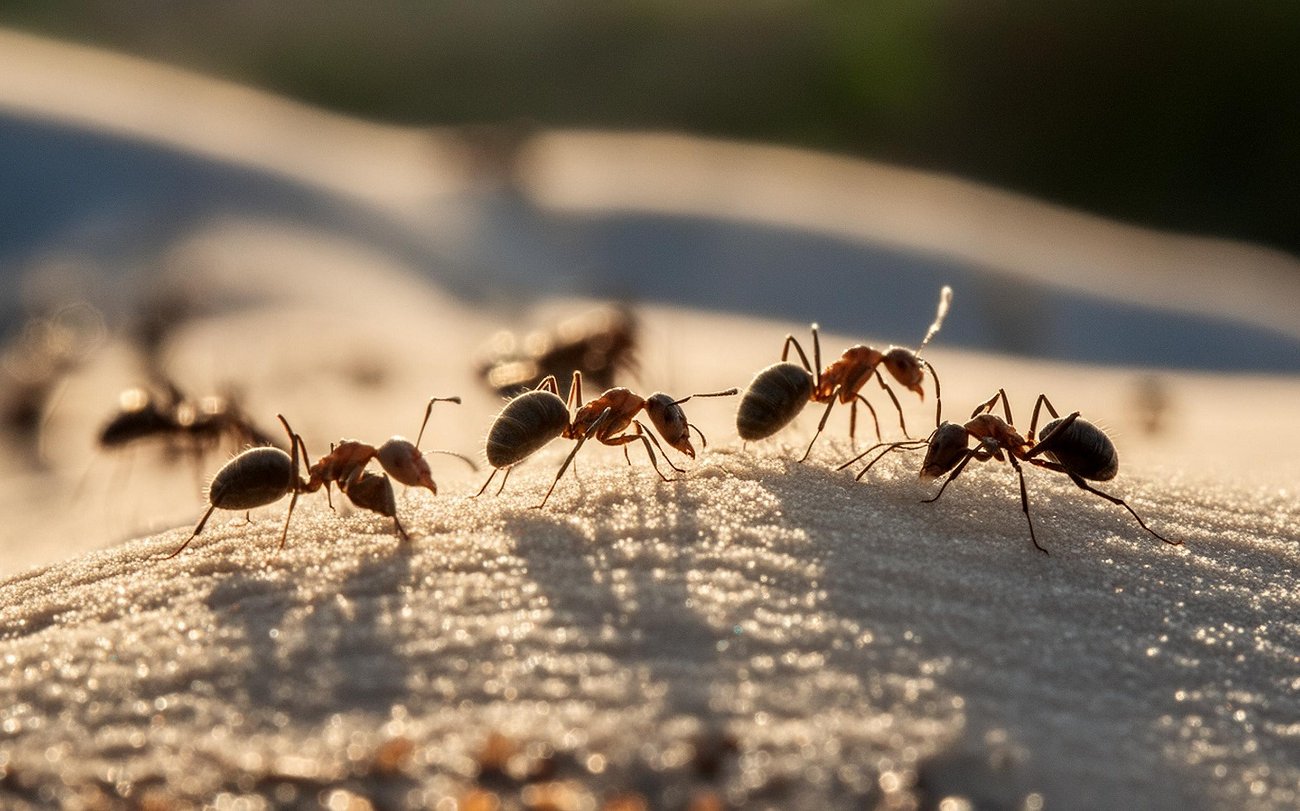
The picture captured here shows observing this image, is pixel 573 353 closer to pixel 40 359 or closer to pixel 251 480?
pixel 251 480

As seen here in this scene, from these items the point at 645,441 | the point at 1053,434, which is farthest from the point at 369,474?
the point at 1053,434

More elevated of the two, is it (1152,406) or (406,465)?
(1152,406)

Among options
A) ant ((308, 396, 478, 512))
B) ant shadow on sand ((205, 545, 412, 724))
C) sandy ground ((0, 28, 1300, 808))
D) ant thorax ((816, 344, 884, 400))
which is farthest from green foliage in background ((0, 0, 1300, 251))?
ant shadow on sand ((205, 545, 412, 724))

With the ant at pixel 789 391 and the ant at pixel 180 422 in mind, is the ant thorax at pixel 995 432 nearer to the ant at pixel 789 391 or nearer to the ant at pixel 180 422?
the ant at pixel 789 391

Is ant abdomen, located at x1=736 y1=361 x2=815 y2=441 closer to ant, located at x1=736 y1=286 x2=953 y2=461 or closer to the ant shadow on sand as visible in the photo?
ant, located at x1=736 y1=286 x2=953 y2=461

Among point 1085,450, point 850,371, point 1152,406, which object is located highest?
point 1152,406

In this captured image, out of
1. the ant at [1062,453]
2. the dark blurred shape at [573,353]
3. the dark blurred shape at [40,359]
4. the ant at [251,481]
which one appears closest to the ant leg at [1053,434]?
the ant at [1062,453]
